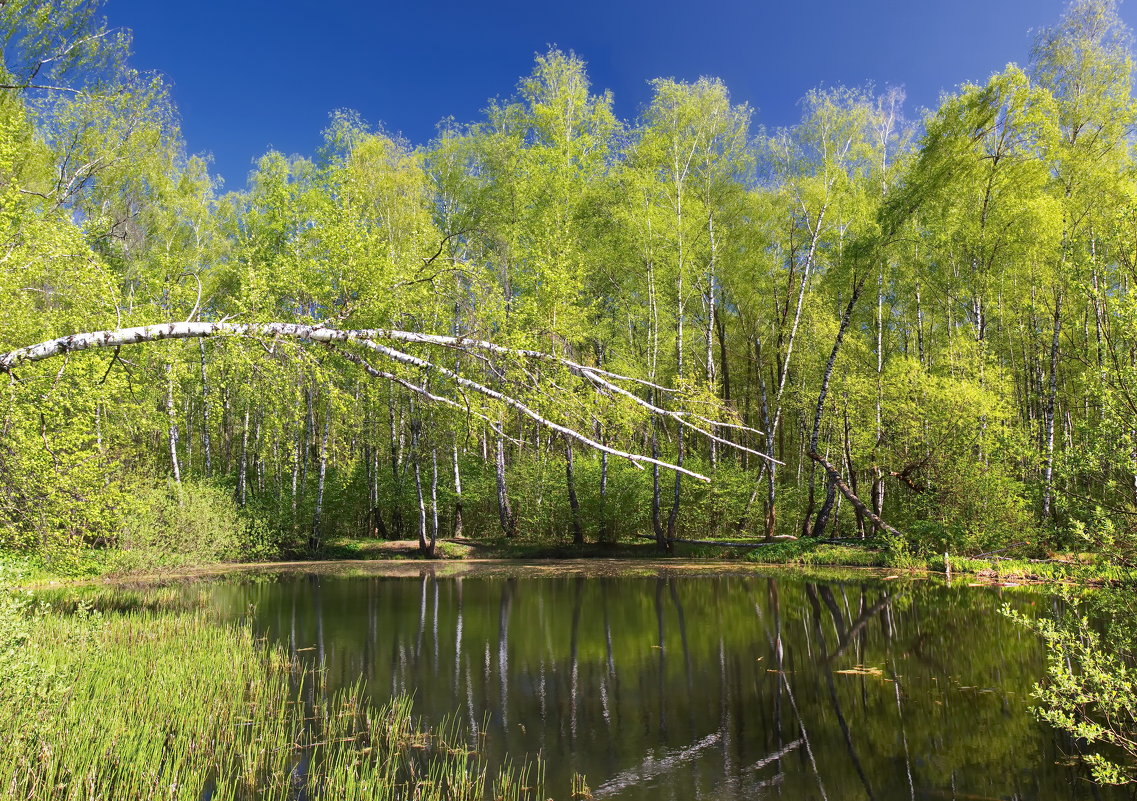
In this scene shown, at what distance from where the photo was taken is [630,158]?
2527cm

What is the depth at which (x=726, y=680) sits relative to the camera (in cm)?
847

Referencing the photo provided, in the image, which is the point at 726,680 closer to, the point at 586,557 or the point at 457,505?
the point at 586,557

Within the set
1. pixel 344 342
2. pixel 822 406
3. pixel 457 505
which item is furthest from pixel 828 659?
pixel 457 505

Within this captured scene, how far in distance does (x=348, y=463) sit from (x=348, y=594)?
11.5 meters

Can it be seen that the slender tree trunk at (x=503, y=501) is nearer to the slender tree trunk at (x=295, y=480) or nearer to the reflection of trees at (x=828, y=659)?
the slender tree trunk at (x=295, y=480)

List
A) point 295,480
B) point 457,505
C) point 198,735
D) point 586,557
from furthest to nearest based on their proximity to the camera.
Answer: point 457,505, point 295,480, point 586,557, point 198,735

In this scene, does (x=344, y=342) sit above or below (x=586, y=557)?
above

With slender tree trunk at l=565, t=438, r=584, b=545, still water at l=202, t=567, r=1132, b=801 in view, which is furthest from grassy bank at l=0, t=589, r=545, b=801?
slender tree trunk at l=565, t=438, r=584, b=545

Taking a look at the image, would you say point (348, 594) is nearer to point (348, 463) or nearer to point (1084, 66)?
point (348, 463)

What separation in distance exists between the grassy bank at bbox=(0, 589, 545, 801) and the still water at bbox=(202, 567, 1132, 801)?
63 centimetres

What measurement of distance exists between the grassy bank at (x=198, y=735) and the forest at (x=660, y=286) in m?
4.62

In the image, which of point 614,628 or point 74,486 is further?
point 614,628

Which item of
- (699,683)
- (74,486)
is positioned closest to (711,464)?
(699,683)

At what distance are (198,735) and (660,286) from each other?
70.0 feet
